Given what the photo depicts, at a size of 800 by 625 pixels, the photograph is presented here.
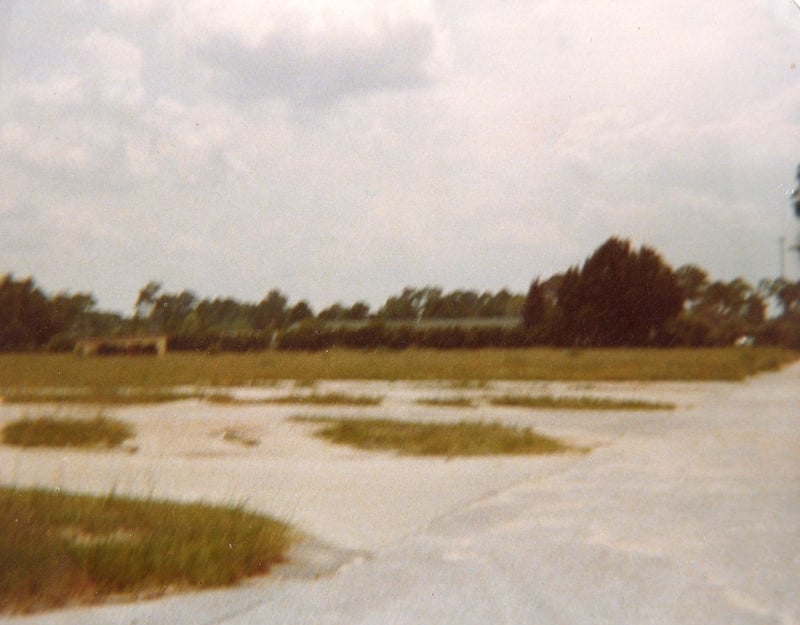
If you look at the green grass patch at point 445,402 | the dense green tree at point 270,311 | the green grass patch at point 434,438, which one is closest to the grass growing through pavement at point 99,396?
the dense green tree at point 270,311

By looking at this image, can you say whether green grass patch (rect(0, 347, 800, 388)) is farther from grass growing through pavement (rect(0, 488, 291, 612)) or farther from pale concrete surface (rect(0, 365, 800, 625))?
grass growing through pavement (rect(0, 488, 291, 612))

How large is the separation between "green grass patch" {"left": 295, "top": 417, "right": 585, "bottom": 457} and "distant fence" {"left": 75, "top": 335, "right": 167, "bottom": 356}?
4388 mm

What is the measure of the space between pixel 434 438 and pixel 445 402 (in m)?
4.37

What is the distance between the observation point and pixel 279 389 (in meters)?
6.65

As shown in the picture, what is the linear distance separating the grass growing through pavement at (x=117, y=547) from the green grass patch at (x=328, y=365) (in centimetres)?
74

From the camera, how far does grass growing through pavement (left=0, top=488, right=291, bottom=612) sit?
409cm

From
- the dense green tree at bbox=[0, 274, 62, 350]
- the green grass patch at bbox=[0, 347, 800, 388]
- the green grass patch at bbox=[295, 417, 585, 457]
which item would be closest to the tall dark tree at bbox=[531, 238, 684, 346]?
the green grass patch at bbox=[0, 347, 800, 388]

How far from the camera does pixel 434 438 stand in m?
10.4

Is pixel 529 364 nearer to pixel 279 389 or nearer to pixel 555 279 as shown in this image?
pixel 555 279

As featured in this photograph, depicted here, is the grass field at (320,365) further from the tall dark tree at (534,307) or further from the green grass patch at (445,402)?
the green grass patch at (445,402)

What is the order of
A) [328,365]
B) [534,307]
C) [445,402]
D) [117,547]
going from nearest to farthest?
[117,547], [328,365], [534,307], [445,402]

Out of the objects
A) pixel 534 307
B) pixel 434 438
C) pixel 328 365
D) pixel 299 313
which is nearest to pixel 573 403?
pixel 434 438

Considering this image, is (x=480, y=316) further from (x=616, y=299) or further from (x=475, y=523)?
(x=475, y=523)

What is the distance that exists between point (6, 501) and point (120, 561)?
1015 millimetres
